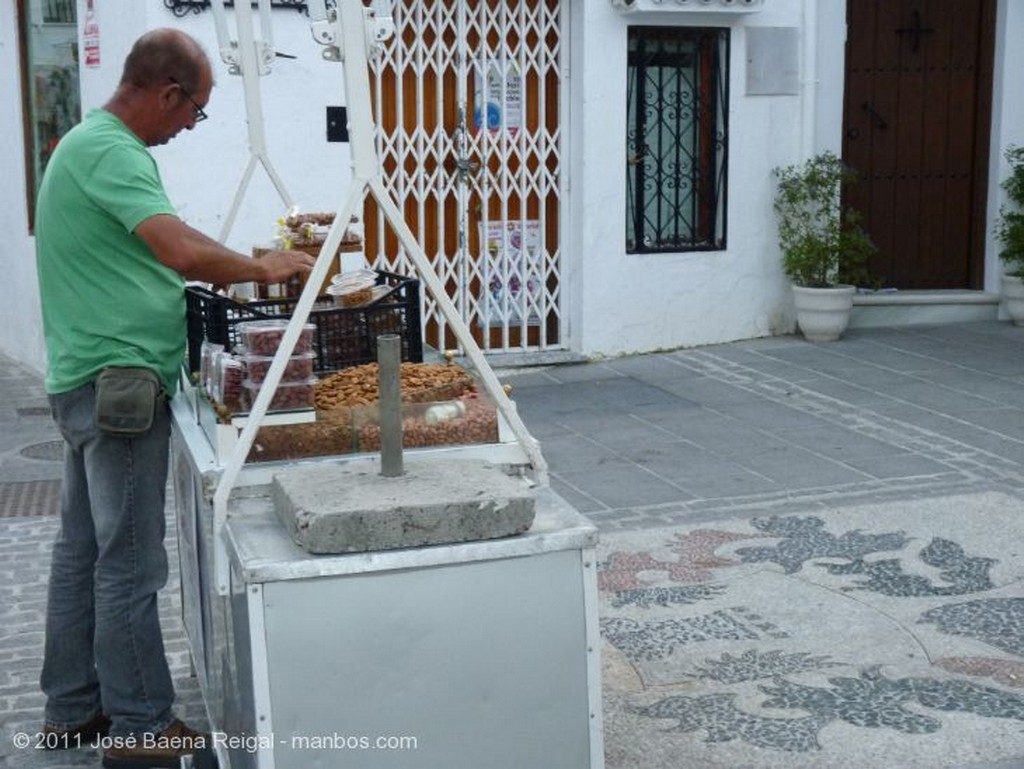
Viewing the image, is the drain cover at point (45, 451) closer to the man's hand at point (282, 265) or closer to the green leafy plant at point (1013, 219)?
the man's hand at point (282, 265)

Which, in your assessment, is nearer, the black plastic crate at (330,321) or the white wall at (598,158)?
the black plastic crate at (330,321)

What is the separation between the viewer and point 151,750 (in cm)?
405

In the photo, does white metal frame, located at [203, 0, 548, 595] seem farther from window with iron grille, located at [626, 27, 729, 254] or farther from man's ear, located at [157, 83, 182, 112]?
window with iron grille, located at [626, 27, 729, 254]

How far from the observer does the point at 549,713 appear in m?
3.37

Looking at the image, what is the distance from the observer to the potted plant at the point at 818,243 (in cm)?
1023

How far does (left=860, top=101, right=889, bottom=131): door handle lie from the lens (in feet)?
36.5

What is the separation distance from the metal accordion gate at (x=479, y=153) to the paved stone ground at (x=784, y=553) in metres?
0.64

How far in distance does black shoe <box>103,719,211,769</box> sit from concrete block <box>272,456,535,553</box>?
0.95 metres

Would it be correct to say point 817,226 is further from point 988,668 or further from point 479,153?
point 988,668

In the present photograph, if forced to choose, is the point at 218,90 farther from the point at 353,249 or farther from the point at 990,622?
the point at 990,622

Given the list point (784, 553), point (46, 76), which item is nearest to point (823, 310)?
point (784, 553)

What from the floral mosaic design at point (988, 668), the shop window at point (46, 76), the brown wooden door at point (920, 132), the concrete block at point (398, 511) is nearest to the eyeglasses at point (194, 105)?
the concrete block at point (398, 511)

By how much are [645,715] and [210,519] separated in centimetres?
155

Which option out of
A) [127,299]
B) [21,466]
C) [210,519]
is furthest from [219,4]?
[21,466]
